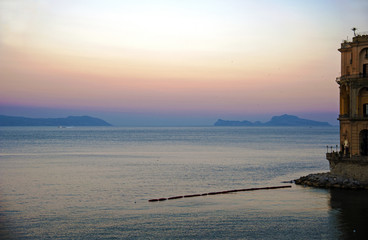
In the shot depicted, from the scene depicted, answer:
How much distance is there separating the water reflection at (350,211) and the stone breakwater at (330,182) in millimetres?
1601

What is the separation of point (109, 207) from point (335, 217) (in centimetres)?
2188

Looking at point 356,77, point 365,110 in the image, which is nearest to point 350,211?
point 365,110

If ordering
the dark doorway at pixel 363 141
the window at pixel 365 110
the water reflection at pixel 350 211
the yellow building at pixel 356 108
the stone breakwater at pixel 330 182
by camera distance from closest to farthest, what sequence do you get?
the water reflection at pixel 350 211 < the stone breakwater at pixel 330 182 < the yellow building at pixel 356 108 < the window at pixel 365 110 < the dark doorway at pixel 363 141

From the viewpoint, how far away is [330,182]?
55.9 metres

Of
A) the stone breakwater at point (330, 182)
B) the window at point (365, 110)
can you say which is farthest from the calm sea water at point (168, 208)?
the window at point (365, 110)

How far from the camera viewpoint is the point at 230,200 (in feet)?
159

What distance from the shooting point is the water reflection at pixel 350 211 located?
35.5 meters

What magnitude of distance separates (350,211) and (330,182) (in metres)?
13.5

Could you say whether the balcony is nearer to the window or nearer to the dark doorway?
the window

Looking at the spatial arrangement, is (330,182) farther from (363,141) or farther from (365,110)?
(365,110)

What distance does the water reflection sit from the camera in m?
35.5

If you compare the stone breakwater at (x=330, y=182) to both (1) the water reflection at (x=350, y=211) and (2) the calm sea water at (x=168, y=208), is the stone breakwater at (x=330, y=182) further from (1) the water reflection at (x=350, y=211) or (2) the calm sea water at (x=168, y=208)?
(2) the calm sea water at (x=168, y=208)

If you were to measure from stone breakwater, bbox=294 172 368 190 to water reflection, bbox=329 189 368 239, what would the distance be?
5.25ft

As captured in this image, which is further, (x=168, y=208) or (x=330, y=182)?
(x=330, y=182)
